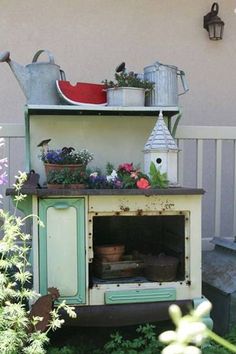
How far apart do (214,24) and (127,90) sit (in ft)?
5.50

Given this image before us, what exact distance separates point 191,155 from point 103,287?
6.85ft

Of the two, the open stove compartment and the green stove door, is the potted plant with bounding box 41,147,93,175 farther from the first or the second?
the open stove compartment

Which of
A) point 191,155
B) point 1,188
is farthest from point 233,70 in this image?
point 1,188

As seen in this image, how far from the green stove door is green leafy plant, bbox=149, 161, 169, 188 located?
399mm

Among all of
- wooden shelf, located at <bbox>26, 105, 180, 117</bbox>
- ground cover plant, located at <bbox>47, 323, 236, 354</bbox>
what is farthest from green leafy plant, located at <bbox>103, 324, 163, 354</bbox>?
wooden shelf, located at <bbox>26, 105, 180, 117</bbox>

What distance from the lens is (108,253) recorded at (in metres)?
2.44

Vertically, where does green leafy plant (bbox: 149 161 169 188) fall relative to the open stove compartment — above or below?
above

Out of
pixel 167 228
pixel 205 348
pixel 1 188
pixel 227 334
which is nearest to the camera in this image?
pixel 205 348

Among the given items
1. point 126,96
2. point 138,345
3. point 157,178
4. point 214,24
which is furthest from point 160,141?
point 214,24

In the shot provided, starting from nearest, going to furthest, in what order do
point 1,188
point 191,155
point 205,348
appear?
point 205,348 → point 1,188 → point 191,155

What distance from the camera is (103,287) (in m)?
2.21

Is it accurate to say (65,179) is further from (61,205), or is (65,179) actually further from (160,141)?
(160,141)

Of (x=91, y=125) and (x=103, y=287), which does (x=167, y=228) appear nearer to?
(x=103, y=287)

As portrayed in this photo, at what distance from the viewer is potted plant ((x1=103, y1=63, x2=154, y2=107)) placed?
266 cm
